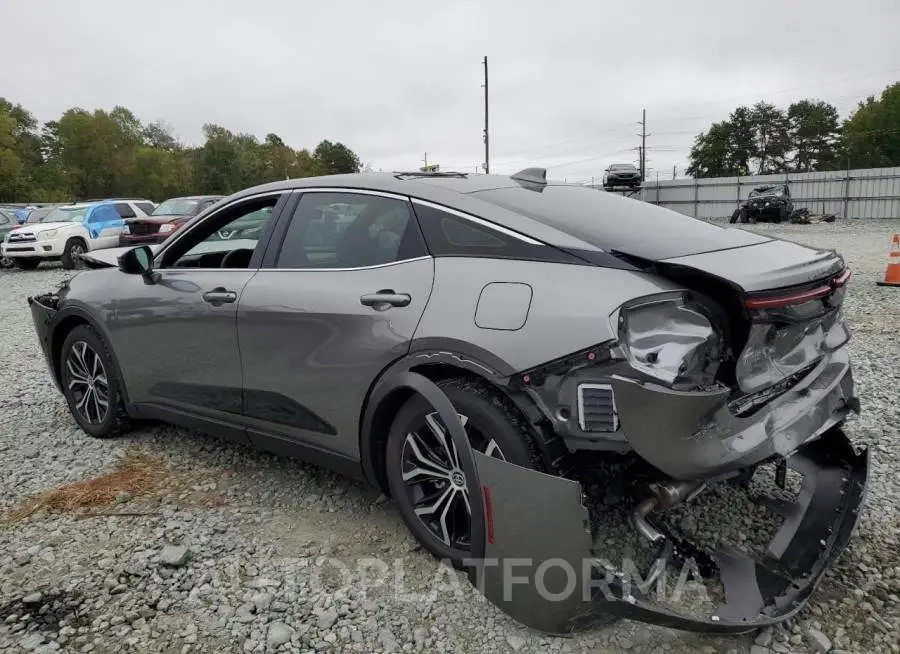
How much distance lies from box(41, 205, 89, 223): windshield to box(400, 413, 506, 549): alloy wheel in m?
16.4

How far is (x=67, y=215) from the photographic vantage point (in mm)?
16531

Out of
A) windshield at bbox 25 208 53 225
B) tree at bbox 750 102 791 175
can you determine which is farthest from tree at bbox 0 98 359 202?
tree at bbox 750 102 791 175

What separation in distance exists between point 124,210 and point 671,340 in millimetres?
17672

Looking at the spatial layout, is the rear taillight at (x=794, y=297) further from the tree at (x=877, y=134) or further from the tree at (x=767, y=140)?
the tree at (x=767, y=140)

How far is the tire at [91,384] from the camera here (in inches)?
158

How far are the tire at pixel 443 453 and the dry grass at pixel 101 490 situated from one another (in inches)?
62.7

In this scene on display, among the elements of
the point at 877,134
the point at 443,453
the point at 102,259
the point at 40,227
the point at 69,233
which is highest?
the point at 877,134

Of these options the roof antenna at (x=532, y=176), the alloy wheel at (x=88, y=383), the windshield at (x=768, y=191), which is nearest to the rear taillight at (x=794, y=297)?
the roof antenna at (x=532, y=176)

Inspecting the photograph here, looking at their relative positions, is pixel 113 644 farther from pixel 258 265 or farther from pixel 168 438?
pixel 168 438

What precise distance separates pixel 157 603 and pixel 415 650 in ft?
3.38

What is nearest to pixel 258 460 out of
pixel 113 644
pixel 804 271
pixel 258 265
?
pixel 258 265

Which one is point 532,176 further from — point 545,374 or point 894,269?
point 894,269

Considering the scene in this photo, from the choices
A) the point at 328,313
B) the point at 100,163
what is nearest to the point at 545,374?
the point at 328,313

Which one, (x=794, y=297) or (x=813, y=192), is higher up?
(x=794, y=297)
